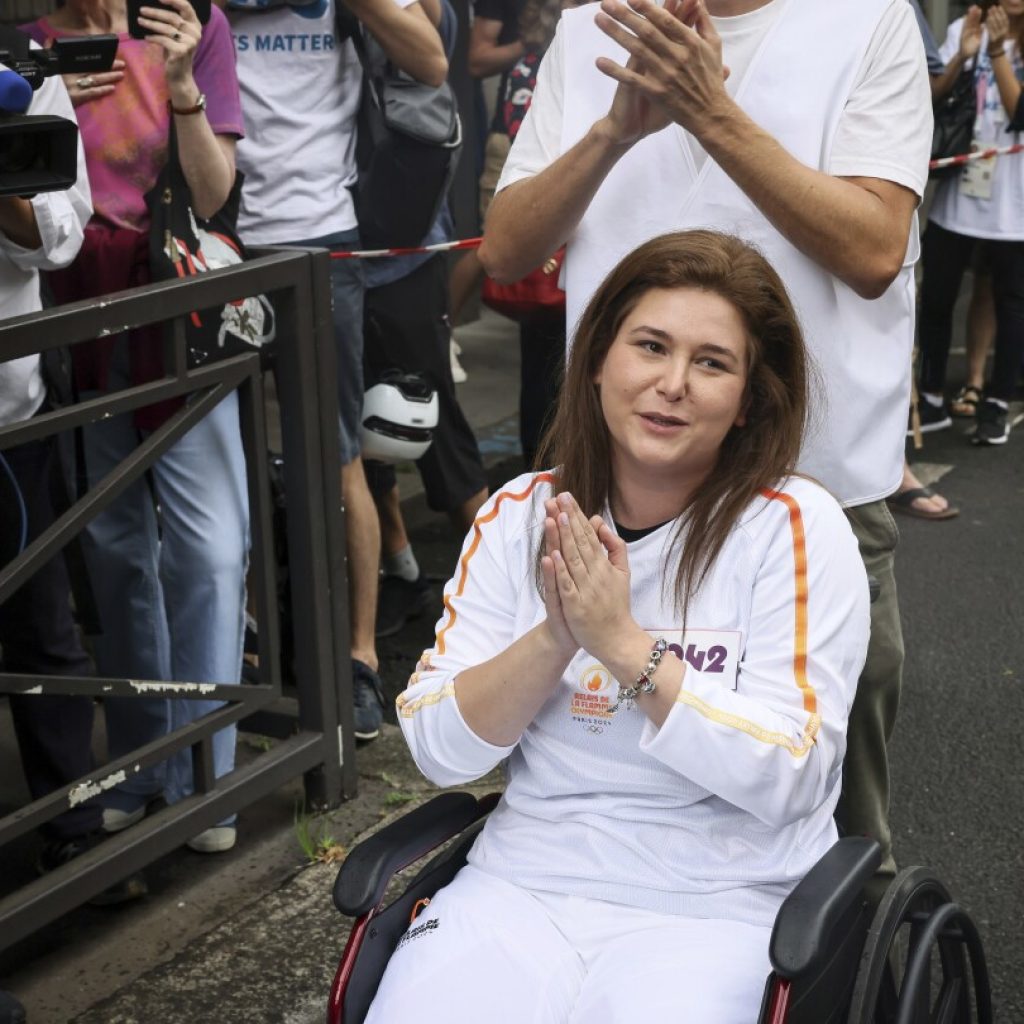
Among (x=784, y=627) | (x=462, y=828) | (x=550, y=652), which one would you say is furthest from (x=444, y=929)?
(x=784, y=627)

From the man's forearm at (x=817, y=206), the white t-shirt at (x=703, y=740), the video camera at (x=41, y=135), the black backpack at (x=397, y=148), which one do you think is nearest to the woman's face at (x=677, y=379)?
the white t-shirt at (x=703, y=740)

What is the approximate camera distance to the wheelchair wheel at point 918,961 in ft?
6.28

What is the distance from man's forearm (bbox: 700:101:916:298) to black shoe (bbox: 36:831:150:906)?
1888mm

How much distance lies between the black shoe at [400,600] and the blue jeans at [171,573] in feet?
4.54

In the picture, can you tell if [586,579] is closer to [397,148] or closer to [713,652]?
Answer: [713,652]

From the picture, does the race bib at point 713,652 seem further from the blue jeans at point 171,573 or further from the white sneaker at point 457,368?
the white sneaker at point 457,368

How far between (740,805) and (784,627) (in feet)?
0.79

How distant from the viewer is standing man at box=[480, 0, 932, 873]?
2.28 metres

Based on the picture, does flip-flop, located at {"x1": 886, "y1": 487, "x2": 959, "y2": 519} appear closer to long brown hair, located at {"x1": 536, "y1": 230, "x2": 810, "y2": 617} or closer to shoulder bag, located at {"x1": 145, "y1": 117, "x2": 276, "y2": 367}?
shoulder bag, located at {"x1": 145, "y1": 117, "x2": 276, "y2": 367}

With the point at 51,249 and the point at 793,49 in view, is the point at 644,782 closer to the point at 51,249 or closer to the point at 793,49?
the point at 793,49

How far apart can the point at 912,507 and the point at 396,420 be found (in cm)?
249

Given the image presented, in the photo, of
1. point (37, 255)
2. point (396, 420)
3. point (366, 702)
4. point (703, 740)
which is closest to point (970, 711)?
point (366, 702)

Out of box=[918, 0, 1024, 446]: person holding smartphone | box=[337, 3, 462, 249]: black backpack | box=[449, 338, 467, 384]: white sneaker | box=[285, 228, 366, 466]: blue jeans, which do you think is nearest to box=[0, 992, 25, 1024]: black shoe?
box=[285, 228, 366, 466]: blue jeans

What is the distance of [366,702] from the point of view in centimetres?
408
